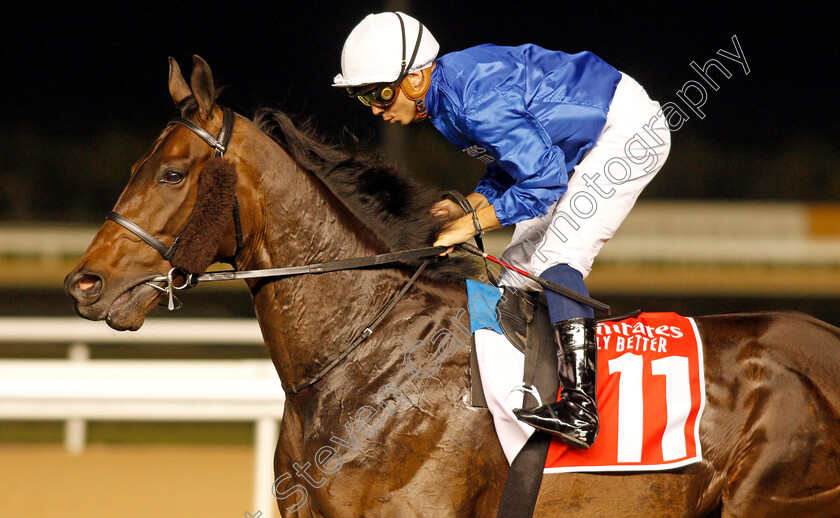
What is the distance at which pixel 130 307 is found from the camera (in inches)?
81.9

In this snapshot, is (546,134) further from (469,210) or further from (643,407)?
(643,407)

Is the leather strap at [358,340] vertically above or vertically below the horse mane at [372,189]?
below

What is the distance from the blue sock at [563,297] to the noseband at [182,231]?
854 millimetres

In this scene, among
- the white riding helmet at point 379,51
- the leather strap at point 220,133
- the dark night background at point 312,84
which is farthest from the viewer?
the dark night background at point 312,84

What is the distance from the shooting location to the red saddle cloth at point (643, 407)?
7.18ft

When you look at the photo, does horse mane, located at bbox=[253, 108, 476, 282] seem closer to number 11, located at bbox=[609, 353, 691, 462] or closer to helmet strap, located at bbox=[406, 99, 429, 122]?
helmet strap, located at bbox=[406, 99, 429, 122]

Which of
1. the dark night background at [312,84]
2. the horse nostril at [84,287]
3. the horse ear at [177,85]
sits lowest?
the dark night background at [312,84]

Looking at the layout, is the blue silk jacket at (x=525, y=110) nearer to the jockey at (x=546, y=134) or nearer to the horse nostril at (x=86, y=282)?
the jockey at (x=546, y=134)

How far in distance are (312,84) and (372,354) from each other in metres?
16.3

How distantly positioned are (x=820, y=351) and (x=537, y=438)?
900 millimetres

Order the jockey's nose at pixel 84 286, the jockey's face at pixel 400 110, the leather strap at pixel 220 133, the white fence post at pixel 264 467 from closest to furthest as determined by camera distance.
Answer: the jockey's nose at pixel 84 286
the leather strap at pixel 220 133
the jockey's face at pixel 400 110
the white fence post at pixel 264 467

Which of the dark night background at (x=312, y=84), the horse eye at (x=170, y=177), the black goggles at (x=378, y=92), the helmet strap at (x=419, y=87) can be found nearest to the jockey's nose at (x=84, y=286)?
the horse eye at (x=170, y=177)

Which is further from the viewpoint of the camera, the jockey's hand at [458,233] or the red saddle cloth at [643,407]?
the jockey's hand at [458,233]

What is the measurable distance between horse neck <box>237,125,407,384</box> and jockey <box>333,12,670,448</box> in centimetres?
30
